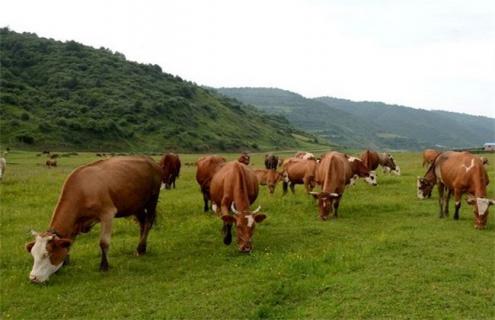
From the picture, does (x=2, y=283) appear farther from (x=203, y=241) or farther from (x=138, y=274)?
(x=203, y=241)

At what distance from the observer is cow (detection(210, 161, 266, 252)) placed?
14141mm

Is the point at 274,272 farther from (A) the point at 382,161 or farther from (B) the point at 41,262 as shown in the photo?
(A) the point at 382,161

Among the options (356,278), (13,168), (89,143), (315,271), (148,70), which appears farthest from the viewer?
(148,70)

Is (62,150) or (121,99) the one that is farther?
(121,99)

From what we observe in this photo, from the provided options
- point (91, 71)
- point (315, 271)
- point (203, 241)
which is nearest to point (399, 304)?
point (315, 271)

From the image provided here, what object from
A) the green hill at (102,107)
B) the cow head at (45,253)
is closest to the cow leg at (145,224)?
the cow head at (45,253)

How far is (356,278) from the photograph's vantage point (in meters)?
11.5

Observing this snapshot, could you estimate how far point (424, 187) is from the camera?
23.5 meters

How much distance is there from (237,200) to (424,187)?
467 inches

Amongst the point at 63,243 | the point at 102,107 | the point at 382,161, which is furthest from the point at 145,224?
the point at 102,107

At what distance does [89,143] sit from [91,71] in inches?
1656

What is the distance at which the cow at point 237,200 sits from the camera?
14141mm

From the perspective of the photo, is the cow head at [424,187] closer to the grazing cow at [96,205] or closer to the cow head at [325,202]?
the cow head at [325,202]

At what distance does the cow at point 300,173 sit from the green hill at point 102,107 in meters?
48.4
